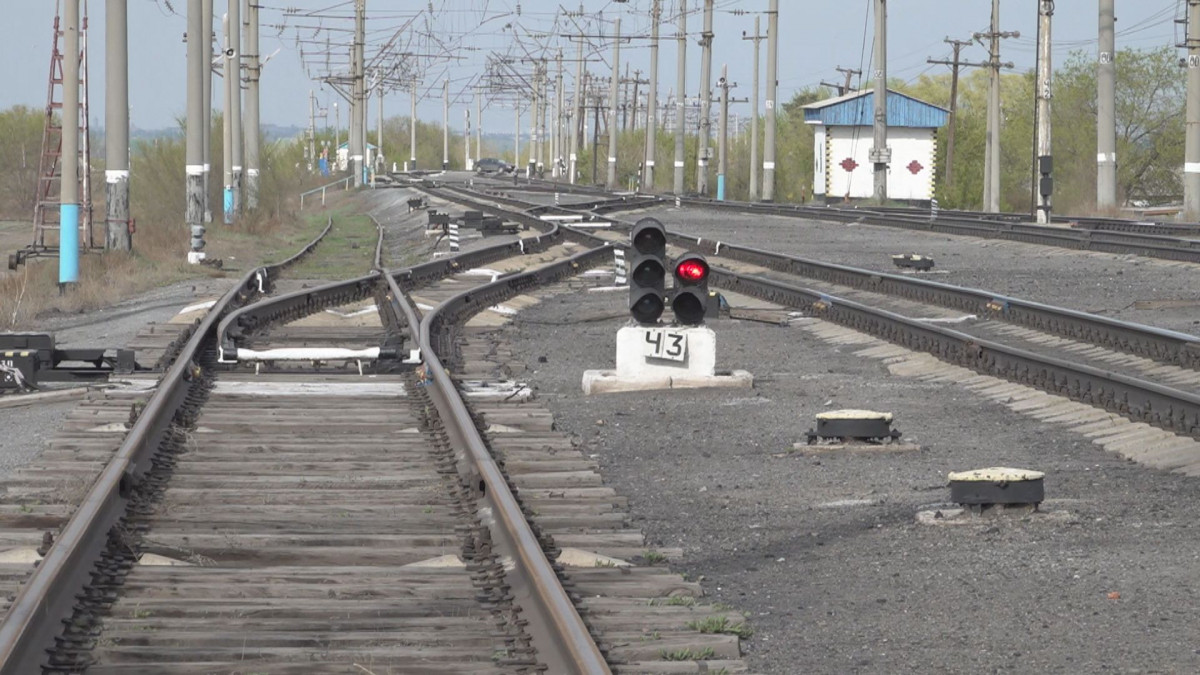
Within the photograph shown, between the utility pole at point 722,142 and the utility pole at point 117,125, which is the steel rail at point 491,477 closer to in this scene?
the utility pole at point 117,125

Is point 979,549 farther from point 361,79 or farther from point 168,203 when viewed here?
point 361,79

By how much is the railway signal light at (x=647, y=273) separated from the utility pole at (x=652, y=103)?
223ft

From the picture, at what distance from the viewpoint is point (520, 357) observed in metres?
15.0

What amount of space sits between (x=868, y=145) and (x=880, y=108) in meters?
24.7

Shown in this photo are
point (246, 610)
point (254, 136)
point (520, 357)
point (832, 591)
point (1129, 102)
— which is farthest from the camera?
point (1129, 102)

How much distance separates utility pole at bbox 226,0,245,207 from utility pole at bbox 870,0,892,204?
2221 cm

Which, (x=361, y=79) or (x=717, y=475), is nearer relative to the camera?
(x=717, y=475)

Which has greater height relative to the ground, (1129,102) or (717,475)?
(1129,102)

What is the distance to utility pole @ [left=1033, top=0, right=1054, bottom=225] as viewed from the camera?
39.0 m

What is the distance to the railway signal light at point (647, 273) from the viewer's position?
12391 mm

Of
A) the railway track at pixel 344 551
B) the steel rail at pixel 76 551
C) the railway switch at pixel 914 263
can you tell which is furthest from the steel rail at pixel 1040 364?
the railway switch at pixel 914 263

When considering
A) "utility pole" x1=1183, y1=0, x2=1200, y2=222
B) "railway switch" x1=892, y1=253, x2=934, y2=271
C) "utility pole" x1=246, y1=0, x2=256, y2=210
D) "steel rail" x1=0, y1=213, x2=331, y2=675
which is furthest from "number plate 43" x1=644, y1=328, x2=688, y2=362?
"utility pole" x1=246, y1=0, x2=256, y2=210

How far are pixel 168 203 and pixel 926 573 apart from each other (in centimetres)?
4860

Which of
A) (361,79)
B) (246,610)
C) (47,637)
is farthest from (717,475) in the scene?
(361,79)
